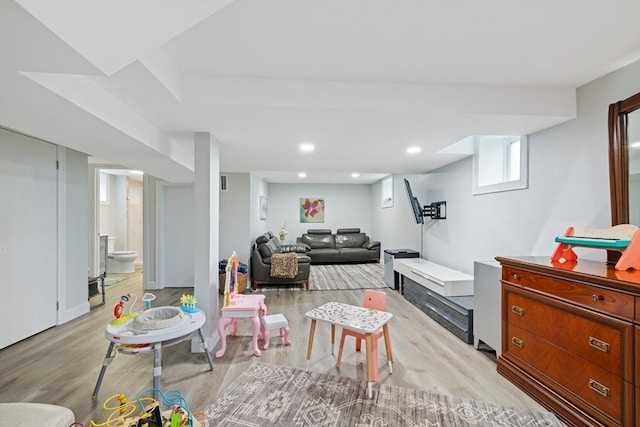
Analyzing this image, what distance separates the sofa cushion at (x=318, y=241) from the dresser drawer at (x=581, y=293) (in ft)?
20.5

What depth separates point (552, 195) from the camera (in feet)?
8.17

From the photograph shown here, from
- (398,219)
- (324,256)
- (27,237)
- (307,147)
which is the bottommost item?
(324,256)

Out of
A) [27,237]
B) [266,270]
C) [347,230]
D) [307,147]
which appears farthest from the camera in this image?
[347,230]

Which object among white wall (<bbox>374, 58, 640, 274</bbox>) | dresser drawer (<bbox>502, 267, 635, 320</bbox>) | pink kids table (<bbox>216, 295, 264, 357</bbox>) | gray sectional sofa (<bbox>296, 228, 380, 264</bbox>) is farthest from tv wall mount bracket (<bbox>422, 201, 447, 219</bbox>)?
pink kids table (<bbox>216, 295, 264, 357</bbox>)

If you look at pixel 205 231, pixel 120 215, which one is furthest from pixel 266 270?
pixel 120 215

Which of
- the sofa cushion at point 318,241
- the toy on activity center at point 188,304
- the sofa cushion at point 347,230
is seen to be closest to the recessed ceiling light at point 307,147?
the toy on activity center at point 188,304

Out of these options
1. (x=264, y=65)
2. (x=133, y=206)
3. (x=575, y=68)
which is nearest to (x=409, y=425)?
(x=264, y=65)

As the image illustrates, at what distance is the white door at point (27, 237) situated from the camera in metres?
2.78

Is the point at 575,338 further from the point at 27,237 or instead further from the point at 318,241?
the point at 318,241

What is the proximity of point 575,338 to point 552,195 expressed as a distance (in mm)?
1311

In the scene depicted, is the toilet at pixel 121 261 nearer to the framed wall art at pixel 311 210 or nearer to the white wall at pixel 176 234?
the white wall at pixel 176 234

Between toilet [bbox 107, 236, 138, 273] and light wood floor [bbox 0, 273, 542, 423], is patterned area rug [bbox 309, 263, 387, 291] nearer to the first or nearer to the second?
light wood floor [bbox 0, 273, 542, 423]

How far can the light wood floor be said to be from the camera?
204 cm

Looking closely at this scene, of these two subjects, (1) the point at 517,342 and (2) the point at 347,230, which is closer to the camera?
(1) the point at 517,342
